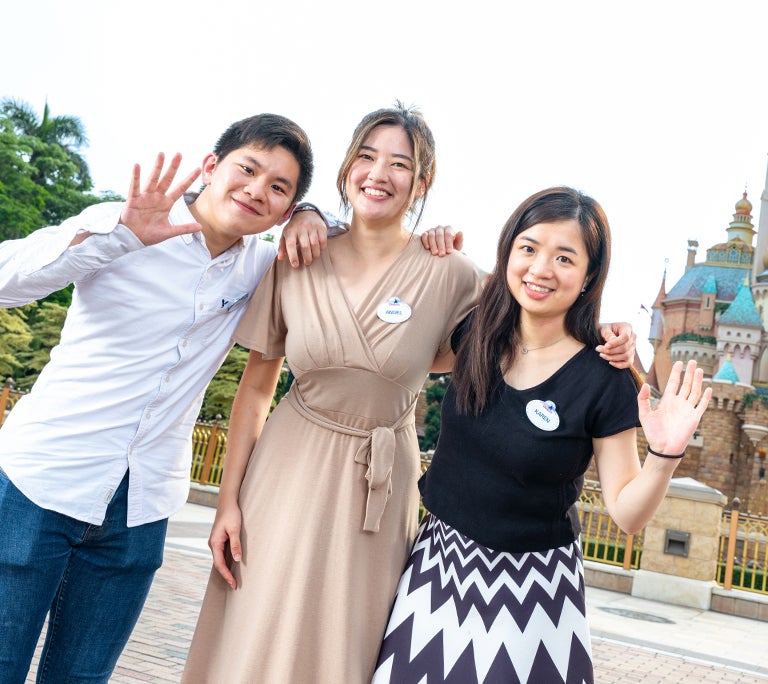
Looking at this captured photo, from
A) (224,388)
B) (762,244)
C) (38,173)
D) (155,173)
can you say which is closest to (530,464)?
(155,173)

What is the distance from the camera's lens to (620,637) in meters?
6.77

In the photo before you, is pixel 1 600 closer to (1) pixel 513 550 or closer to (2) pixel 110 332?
(2) pixel 110 332

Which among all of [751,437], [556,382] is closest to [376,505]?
[556,382]

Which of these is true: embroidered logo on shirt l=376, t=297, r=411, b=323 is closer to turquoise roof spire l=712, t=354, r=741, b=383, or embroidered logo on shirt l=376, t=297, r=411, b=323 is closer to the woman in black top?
the woman in black top

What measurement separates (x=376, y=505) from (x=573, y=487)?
537 millimetres

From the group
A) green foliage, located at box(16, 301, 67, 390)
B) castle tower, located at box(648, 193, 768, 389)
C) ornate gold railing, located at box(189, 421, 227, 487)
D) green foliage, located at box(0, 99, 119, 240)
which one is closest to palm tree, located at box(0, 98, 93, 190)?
green foliage, located at box(0, 99, 119, 240)

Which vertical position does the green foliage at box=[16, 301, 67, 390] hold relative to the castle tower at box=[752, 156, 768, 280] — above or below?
below

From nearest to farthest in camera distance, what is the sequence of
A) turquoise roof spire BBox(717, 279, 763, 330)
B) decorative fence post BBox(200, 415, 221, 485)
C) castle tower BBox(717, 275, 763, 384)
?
decorative fence post BBox(200, 415, 221, 485)
castle tower BBox(717, 275, 763, 384)
turquoise roof spire BBox(717, 279, 763, 330)

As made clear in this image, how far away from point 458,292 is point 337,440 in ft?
1.93

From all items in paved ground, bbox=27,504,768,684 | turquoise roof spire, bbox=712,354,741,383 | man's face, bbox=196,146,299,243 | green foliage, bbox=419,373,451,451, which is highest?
turquoise roof spire, bbox=712,354,741,383

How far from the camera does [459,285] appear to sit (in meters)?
2.42

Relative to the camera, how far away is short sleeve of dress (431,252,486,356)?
2.39m

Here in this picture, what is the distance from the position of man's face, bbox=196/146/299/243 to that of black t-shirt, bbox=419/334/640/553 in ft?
2.74

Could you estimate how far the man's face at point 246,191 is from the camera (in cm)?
224
